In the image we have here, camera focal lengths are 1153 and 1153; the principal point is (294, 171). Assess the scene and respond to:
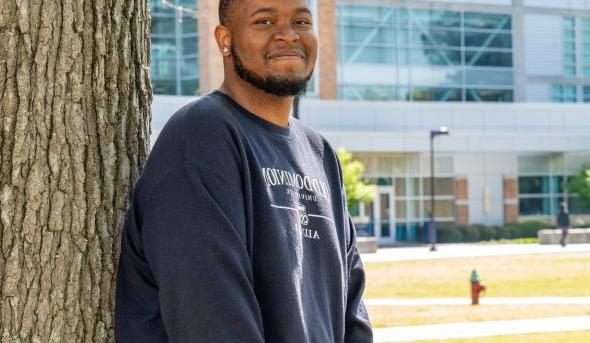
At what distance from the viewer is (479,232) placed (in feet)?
162

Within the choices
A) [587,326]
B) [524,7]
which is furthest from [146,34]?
[524,7]

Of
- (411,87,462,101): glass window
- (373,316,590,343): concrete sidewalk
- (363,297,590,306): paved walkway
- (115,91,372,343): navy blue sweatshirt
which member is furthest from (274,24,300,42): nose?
(411,87,462,101): glass window

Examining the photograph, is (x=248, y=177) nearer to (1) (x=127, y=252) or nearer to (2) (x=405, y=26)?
(1) (x=127, y=252)

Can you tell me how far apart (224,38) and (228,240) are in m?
0.78

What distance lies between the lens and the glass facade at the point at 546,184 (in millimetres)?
53500

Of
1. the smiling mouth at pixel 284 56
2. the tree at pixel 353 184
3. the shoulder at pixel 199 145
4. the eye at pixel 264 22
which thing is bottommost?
the shoulder at pixel 199 145

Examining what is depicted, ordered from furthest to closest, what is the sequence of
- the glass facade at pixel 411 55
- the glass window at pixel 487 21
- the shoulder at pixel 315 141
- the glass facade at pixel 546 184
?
the glass window at pixel 487 21 < the glass facade at pixel 546 184 < the glass facade at pixel 411 55 < the shoulder at pixel 315 141

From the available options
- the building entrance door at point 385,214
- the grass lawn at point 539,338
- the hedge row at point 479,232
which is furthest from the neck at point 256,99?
the building entrance door at point 385,214

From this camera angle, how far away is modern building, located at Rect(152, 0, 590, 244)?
163 ft

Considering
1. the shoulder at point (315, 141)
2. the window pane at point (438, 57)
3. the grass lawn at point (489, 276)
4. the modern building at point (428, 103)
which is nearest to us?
the shoulder at point (315, 141)

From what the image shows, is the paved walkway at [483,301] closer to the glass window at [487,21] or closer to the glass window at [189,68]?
the glass window at [189,68]

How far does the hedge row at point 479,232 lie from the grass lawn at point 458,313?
31116mm

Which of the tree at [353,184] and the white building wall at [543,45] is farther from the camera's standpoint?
the white building wall at [543,45]

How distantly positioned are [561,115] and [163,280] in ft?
173
